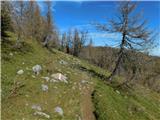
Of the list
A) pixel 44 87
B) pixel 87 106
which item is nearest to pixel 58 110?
pixel 44 87

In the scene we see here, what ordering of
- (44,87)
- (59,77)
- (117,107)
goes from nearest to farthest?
(44,87), (117,107), (59,77)

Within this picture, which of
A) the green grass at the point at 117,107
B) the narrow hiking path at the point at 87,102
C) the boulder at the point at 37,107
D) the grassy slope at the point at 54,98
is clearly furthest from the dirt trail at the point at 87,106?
the boulder at the point at 37,107

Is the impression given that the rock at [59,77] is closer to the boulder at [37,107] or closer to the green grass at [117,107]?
the green grass at [117,107]

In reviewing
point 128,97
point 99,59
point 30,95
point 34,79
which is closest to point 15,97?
point 30,95

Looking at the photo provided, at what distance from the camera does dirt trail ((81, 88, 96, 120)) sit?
1604cm

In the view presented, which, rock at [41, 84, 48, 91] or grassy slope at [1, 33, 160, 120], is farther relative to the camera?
rock at [41, 84, 48, 91]

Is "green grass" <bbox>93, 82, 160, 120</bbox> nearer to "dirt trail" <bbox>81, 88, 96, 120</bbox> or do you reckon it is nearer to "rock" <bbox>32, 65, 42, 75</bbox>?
"dirt trail" <bbox>81, 88, 96, 120</bbox>

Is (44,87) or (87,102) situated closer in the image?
(44,87)

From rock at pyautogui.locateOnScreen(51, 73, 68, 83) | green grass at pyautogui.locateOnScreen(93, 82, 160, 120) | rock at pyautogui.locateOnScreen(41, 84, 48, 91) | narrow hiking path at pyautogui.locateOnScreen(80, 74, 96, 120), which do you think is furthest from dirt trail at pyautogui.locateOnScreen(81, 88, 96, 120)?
rock at pyautogui.locateOnScreen(41, 84, 48, 91)

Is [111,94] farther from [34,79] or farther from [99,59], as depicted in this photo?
[99,59]

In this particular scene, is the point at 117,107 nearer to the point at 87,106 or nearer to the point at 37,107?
the point at 87,106

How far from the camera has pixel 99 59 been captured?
7581cm

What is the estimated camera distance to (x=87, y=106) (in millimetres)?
17484

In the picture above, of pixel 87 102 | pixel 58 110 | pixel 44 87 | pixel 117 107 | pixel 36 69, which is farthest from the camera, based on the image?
pixel 36 69
